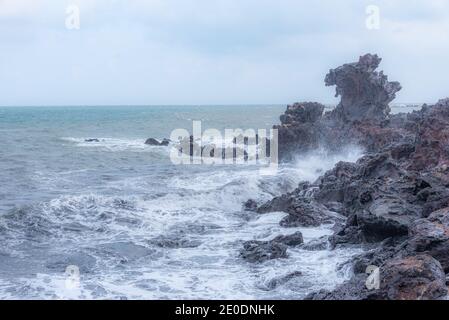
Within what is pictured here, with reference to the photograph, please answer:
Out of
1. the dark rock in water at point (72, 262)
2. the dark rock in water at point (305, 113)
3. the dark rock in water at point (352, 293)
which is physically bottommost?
the dark rock in water at point (72, 262)

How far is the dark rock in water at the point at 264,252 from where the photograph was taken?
538 inches

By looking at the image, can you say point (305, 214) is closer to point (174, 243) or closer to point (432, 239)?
point (174, 243)

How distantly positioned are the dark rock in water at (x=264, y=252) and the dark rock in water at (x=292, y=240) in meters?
0.65

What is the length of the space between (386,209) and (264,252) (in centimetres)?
336

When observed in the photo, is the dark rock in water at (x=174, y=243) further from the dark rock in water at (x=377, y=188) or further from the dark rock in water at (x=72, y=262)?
the dark rock in water at (x=377, y=188)

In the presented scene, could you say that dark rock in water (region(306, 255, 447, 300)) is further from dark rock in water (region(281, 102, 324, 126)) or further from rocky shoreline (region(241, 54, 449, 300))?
dark rock in water (region(281, 102, 324, 126))

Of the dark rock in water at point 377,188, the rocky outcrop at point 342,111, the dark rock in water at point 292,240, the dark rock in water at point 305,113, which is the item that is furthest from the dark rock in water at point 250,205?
the dark rock in water at point 305,113

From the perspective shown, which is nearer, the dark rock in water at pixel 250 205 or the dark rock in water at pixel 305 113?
the dark rock in water at pixel 250 205

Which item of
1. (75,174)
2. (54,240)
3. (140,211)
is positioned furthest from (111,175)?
(54,240)

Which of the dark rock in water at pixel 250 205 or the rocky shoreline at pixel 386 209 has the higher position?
the rocky shoreline at pixel 386 209

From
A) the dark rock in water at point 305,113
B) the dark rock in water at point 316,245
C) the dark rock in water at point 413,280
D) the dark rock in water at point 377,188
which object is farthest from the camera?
the dark rock in water at point 305,113

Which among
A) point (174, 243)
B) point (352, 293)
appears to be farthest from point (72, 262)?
point (352, 293)

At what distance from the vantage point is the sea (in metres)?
11.8

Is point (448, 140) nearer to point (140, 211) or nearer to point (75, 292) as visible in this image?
point (140, 211)
